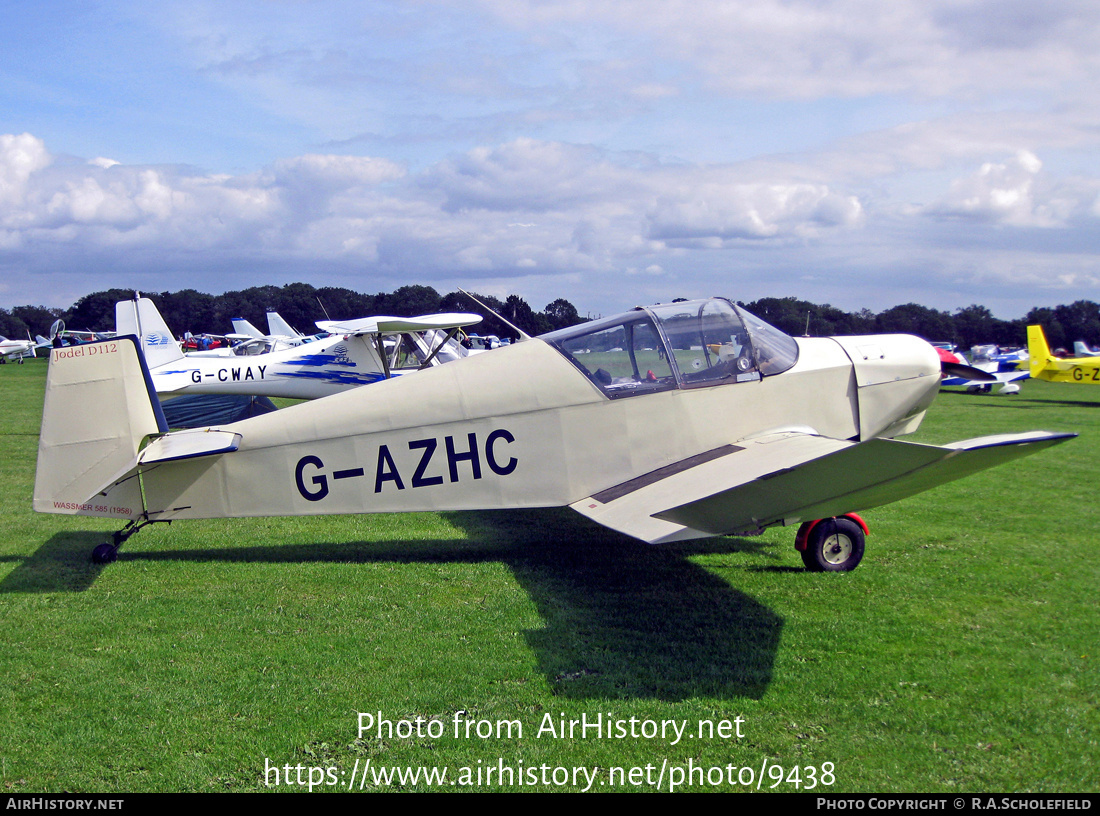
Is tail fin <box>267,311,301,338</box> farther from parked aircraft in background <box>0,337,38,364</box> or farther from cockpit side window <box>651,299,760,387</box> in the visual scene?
cockpit side window <box>651,299,760,387</box>

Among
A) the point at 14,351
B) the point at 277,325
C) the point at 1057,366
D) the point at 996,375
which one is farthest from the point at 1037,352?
the point at 14,351

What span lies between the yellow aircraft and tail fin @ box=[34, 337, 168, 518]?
2513cm

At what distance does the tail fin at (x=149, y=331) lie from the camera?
15950 millimetres

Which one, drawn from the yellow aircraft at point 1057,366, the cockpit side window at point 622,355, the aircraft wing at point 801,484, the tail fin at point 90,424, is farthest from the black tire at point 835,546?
the yellow aircraft at point 1057,366

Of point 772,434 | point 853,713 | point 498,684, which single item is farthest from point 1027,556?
point 498,684

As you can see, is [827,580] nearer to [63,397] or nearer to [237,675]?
[237,675]

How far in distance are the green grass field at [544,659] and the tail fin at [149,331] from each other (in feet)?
32.5

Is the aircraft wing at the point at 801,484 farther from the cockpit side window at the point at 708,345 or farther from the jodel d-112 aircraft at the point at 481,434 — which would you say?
the cockpit side window at the point at 708,345

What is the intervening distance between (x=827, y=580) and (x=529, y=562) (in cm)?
226

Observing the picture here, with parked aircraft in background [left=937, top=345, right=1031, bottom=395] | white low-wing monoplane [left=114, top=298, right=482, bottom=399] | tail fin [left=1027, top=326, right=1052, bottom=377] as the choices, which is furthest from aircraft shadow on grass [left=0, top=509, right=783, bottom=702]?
tail fin [left=1027, top=326, right=1052, bottom=377]

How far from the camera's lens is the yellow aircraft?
2319cm

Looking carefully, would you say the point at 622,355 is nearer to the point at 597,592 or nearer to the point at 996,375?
the point at 597,592

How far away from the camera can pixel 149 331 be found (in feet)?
57.5

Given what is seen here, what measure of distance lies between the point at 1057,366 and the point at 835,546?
2244 centimetres
